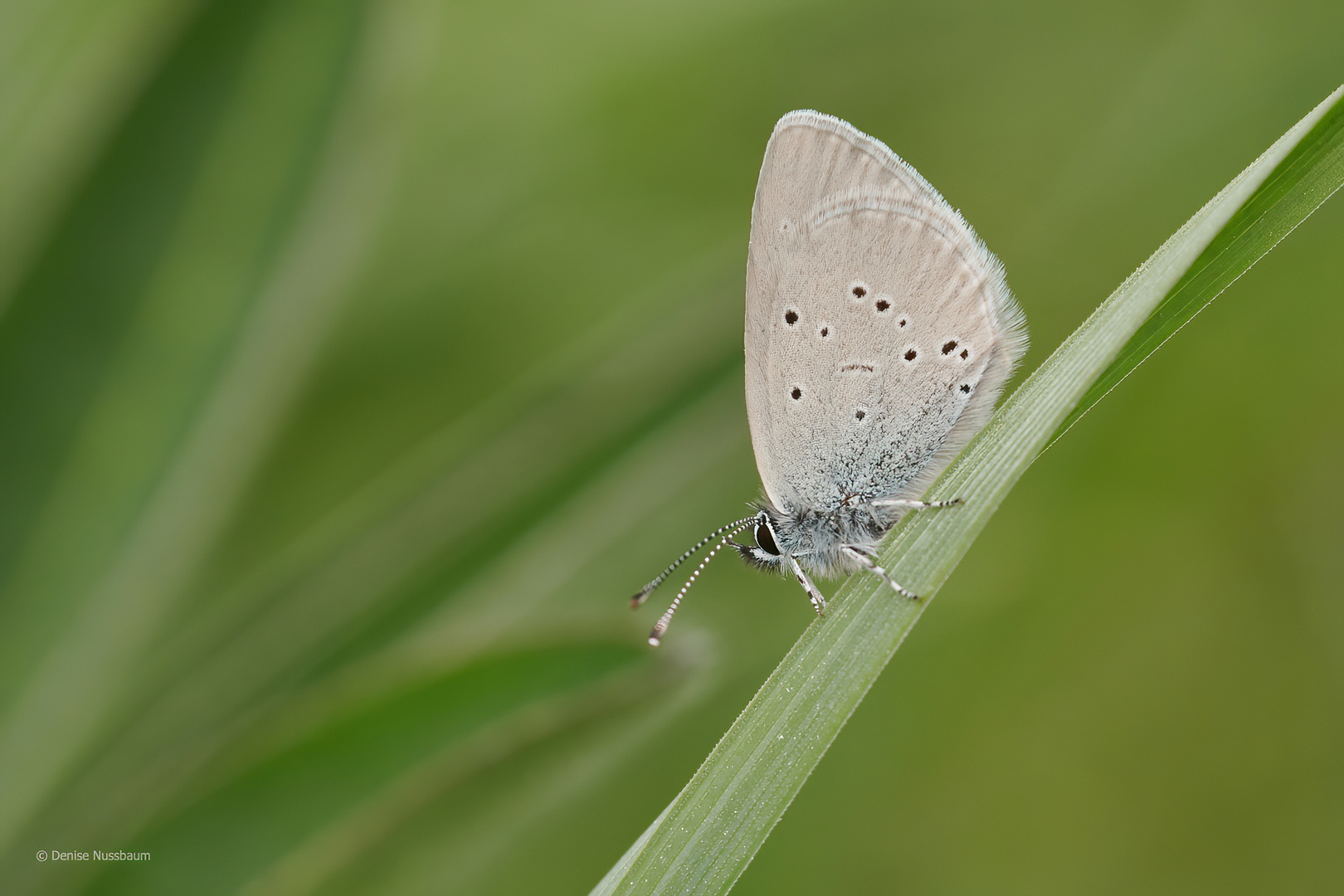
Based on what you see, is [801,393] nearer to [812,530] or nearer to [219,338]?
[812,530]

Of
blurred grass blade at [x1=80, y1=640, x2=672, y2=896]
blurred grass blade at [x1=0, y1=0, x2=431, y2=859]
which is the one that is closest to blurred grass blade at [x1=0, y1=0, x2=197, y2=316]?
blurred grass blade at [x1=0, y1=0, x2=431, y2=859]

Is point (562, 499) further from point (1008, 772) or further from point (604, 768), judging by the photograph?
point (1008, 772)

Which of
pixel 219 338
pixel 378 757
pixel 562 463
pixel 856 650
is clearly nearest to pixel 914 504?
pixel 856 650

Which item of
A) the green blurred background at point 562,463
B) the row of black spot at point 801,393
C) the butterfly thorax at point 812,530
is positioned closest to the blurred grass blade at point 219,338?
the green blurred background at point 562,463

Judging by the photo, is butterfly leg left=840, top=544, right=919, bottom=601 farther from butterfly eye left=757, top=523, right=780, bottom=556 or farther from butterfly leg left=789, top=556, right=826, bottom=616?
butterfly eye left=757, top=523, right=780, bottom=556

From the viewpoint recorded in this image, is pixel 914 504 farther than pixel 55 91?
No
